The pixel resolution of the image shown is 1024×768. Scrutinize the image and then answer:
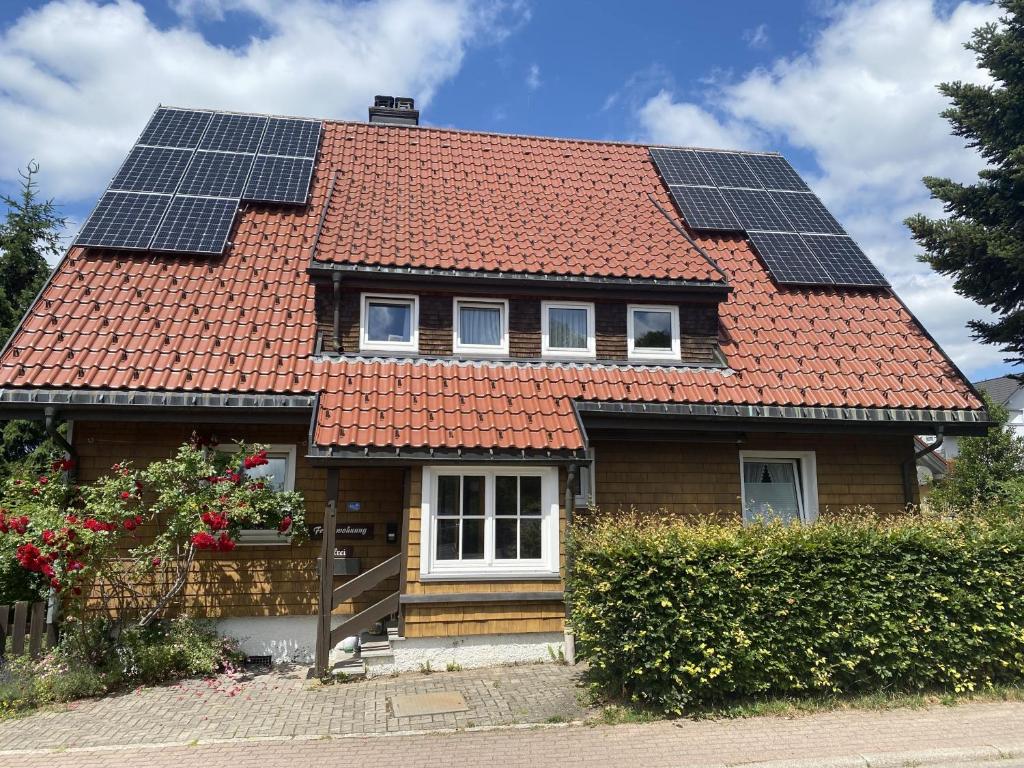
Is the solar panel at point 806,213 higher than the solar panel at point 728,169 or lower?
lower

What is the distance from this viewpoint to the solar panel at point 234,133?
13.6 meters

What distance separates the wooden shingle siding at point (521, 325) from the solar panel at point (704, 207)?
3.12 meters

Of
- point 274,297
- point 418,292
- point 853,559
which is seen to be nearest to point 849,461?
point 853,559

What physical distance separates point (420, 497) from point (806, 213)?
35.1 feet

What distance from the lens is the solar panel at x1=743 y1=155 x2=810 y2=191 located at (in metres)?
15.2

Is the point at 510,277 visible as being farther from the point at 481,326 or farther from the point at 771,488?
the point at 771,488

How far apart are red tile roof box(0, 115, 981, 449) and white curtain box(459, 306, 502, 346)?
0.64 m

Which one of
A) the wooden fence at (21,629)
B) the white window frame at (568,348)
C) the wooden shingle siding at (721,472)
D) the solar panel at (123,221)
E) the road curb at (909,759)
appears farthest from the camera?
the solar panel at (123,221)

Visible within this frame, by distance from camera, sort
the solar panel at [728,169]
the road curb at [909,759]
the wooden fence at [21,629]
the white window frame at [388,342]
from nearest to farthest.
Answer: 1. the road curb at [909,759]
2. the wooden fence at [21,629]
3. the white window frame at [388,342]
4. the solar panel at [728,169]

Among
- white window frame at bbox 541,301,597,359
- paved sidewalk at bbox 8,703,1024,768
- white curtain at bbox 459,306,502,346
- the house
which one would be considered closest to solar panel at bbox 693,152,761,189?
the house

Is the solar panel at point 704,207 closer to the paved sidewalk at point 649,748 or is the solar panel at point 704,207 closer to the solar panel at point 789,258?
the solar panel at point 789,258

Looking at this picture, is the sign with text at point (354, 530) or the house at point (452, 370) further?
the sign with text at point (354, 530)

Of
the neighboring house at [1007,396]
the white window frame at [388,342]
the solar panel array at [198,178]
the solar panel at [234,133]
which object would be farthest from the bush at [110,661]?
the neighboring house at [1007,396]

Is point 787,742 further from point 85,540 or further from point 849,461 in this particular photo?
point 85,540
